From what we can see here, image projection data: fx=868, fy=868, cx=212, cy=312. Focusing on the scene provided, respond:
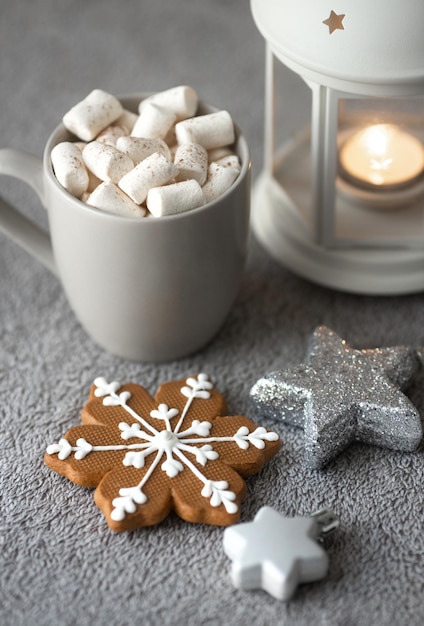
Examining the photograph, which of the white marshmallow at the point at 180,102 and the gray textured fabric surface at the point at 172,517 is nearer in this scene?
the gray textured fabric surface at the point at 172,517

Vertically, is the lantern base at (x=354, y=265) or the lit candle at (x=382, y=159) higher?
the lit candle at (x=382, y=159)

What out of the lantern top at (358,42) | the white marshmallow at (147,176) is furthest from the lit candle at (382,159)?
the white marshmallow at (147,176)

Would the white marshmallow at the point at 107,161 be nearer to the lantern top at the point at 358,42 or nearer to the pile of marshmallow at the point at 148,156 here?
the pile of marshmallow at the point at 148,156

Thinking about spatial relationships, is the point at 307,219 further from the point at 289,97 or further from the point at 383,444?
the point at 383,444

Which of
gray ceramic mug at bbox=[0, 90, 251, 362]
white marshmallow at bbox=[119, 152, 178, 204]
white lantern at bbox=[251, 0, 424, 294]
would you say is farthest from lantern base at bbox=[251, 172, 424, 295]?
white marshmallow at bbox=[119, 152, 178, 204]

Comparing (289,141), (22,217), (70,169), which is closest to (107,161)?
(70,169)

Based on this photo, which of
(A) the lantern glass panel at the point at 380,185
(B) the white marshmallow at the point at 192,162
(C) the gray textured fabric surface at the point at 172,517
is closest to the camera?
(C) the gray textured fabric surface at the point at 172,517

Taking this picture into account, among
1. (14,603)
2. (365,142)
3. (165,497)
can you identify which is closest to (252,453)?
(165,497)

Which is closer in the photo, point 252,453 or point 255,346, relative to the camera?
point 252,453
